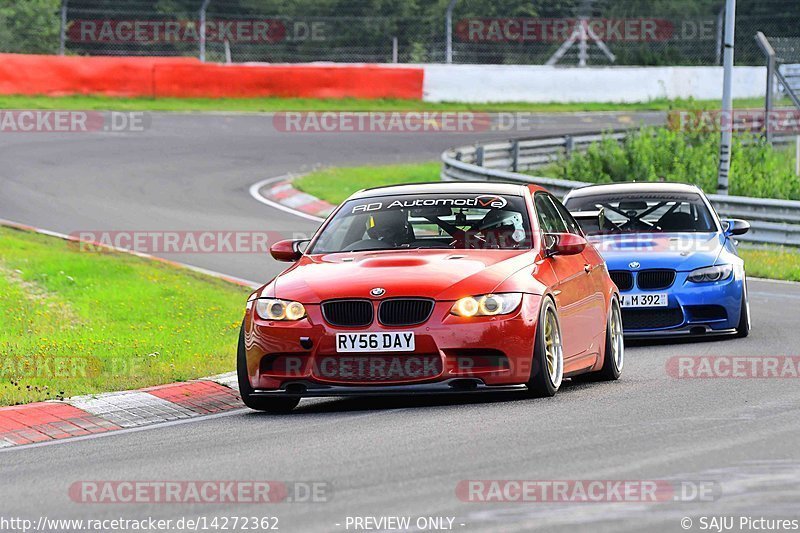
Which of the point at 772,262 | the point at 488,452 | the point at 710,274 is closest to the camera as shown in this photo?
the point at 488,452

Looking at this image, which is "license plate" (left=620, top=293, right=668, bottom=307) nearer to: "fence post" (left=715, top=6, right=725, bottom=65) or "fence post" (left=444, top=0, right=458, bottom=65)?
"fence post" (left=444, top=0, right=458, bottom=65)

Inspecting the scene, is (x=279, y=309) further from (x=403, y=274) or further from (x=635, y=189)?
(x=635, y=189)

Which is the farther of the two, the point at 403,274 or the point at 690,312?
the point at 690,312

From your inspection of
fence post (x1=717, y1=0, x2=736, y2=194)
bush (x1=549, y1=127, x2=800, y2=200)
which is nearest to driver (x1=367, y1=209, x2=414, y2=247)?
fence post (x1=717, y1=0, x2=736, y2=194)

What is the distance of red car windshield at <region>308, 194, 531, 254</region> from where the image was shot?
10062 millimetres

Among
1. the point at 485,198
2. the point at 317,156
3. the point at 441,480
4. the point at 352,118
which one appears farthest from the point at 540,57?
the point at 441,480

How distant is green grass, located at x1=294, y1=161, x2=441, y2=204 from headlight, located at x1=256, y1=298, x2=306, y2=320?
16563 mm

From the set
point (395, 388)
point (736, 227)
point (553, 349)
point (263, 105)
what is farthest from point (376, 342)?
point (263, 105)

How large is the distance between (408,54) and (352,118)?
6658 mm

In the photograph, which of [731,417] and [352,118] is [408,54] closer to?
[352,118]

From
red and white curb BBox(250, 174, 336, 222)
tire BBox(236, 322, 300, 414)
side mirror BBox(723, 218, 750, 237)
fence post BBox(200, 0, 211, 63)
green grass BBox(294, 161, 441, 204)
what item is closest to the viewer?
tire BBox(236, 322, 300, 414)

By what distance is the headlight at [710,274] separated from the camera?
13305 millimetres

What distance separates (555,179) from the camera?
2614 centimetres

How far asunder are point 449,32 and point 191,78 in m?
7.48
